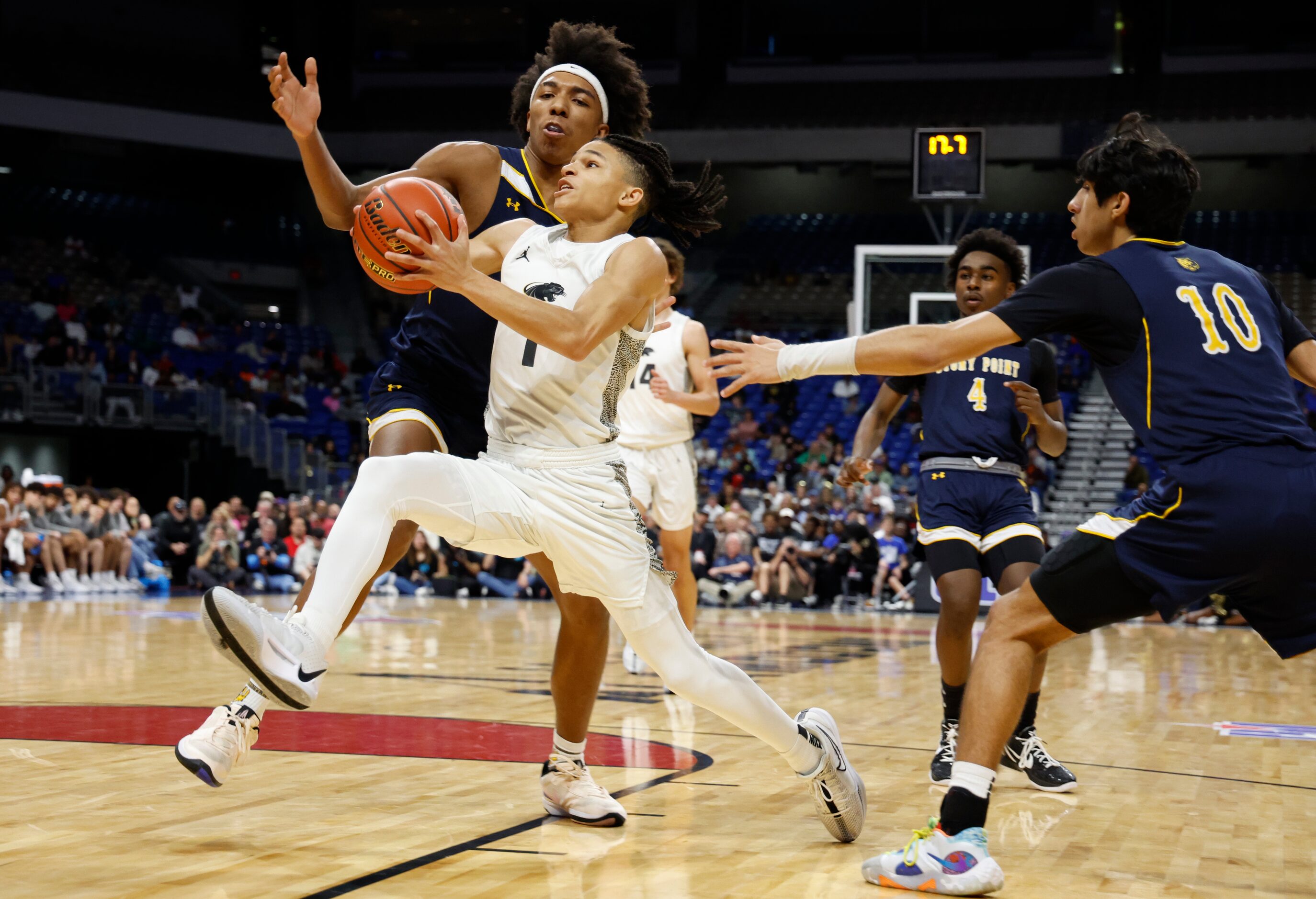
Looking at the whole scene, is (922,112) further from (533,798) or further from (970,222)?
(533,798)

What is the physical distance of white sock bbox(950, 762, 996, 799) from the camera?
3.28 meters

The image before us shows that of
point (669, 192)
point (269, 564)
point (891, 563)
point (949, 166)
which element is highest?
point (949, 166)

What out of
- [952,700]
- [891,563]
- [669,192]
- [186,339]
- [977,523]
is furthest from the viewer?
[186,339]

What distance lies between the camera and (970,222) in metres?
28.5

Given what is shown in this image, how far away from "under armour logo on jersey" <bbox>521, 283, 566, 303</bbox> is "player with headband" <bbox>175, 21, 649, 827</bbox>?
11.7 inches

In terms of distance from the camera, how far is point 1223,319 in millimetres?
3293

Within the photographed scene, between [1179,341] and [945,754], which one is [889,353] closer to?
[1179,341]

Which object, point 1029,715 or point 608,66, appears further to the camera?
point 1029,715

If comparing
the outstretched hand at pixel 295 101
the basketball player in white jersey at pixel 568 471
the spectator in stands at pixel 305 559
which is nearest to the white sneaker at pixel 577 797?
the basketball player in white jersey at pixel 568 471

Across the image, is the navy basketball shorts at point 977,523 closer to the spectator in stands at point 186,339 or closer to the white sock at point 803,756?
the white sock at point 803,756

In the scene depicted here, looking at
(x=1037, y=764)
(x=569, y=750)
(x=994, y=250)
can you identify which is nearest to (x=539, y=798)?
(x=569, y=750)

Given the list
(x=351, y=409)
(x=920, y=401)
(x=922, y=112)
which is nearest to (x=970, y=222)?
(x=922, y=112)

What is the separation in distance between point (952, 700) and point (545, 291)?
2.37m

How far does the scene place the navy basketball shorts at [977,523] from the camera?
5.09 m
